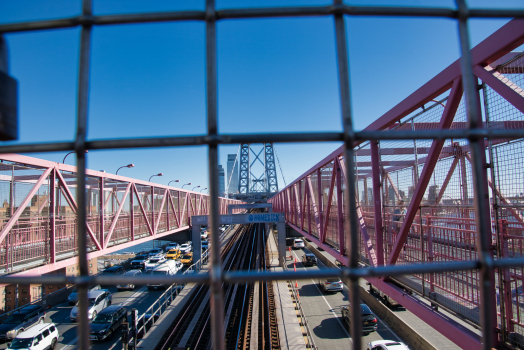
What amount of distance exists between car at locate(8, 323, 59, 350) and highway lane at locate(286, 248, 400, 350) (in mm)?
8558

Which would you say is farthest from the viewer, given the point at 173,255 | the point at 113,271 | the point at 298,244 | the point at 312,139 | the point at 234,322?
the point at 298,244

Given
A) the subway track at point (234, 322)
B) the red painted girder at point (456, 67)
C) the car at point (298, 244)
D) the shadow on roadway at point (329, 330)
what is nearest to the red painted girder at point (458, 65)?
the red painted girder at point (456, 67)

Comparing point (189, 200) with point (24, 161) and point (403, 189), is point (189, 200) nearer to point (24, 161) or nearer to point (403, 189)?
point (24, 161)

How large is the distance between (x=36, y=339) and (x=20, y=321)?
3.61m

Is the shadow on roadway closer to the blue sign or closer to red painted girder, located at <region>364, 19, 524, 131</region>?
the blue sign

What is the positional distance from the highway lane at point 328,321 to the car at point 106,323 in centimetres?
664

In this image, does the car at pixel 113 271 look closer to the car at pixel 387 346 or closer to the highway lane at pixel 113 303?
the highway lane at pixel 113 303

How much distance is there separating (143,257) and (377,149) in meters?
22.5

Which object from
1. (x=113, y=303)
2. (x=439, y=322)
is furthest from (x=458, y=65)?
(x=113, y=303)

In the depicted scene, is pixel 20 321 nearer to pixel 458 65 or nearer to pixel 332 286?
pixel 332 286

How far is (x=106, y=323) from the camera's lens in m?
9.25

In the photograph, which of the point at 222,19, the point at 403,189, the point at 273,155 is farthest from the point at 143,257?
the point at 273,155

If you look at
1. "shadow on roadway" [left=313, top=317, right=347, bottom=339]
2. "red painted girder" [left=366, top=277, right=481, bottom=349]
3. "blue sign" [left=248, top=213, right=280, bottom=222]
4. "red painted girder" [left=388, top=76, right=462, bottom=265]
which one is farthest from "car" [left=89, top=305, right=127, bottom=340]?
"red painted girder" [left=388, top=76, right=462, bottom=265]

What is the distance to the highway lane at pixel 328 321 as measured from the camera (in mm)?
8930
